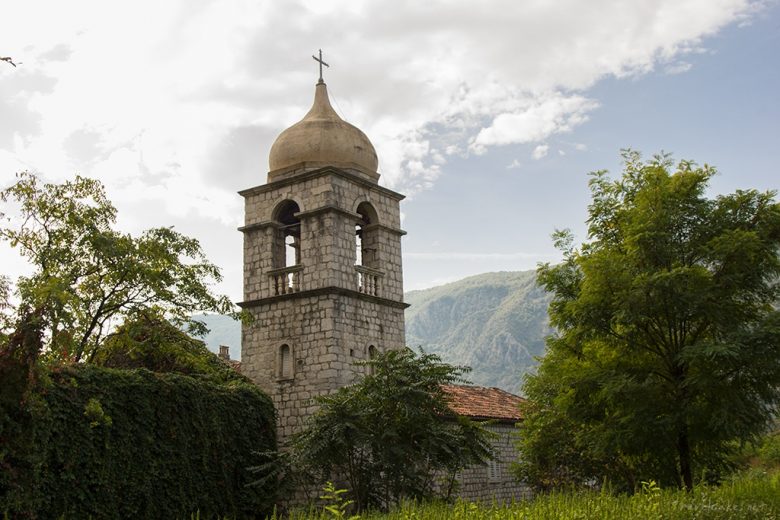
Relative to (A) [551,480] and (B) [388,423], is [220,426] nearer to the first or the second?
(B) [388,423]

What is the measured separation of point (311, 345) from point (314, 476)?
386 cm

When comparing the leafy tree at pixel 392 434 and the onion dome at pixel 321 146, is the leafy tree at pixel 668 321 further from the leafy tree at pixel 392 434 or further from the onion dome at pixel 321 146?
the onion dome at pixel 321 146

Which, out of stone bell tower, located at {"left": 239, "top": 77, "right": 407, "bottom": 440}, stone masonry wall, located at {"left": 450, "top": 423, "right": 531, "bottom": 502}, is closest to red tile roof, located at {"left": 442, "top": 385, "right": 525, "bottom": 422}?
stone masonry wall, located at {"left": 450, "top": 423, "right": 531, "bottom": 502}

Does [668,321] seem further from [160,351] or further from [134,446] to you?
[160,351]

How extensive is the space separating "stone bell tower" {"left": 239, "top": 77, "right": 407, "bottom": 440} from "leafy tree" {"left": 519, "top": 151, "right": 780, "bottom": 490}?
249 inches

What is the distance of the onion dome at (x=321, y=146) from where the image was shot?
24.1 meters

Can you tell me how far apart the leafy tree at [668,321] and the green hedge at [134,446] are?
25.6 ft

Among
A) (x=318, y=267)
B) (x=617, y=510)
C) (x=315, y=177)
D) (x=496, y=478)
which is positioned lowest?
(x=617, y=510)

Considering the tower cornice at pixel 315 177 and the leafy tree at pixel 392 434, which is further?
the tower cornice at pixel 315 177

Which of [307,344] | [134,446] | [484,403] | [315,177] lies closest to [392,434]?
[307,344]

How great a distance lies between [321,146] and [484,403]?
11962 mm

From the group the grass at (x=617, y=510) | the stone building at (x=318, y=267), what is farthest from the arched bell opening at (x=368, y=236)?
the grass at (x=617, y=510)

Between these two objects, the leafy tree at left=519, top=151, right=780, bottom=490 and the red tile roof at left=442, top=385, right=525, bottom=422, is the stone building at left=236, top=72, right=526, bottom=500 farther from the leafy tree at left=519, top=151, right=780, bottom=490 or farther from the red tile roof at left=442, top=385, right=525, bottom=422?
the leafy tree at left=519, top=151, right=780, bottom=490

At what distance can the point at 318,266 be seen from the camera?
22.8m
